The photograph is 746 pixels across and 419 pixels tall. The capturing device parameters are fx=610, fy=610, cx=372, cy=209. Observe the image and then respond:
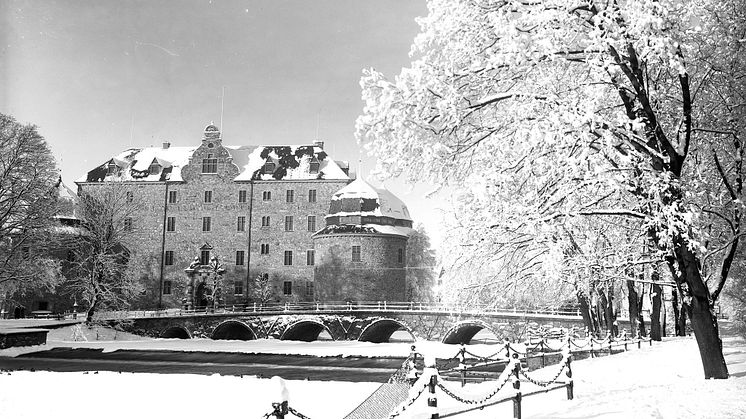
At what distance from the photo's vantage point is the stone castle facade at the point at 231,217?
181ft

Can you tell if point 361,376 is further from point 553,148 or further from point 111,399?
point 553,148

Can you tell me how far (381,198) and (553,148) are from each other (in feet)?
145

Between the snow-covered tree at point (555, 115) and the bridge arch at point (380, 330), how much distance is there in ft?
110

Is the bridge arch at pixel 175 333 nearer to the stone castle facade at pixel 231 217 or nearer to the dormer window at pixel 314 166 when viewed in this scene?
the stone castle facade at pixel 231 217

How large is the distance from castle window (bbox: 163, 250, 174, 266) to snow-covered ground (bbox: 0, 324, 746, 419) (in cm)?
3538

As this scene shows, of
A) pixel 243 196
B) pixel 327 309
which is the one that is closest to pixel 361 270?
pixel 327 309

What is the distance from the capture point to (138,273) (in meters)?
56.5

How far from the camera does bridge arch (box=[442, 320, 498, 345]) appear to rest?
131ft

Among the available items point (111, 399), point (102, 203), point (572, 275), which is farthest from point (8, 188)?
point (572, 275)

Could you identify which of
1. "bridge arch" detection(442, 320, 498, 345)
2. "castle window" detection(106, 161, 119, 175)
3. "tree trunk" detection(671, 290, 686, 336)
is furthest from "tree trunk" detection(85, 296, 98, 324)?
"tree trunk" detection(671, 290, 686, 336)

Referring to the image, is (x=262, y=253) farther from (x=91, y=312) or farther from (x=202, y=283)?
(x=91, y=312)

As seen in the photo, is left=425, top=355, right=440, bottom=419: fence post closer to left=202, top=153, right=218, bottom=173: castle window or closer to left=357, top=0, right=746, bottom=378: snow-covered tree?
left=357, top=0, right=746, bottom=378: snow-covered tree

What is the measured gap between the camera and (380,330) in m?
47.6

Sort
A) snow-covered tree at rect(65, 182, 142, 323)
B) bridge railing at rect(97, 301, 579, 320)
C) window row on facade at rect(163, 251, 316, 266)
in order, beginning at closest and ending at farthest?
snow-covered tree at rect(65, 182, 142, 323) < bridge railing at rect(97, 301, 579, 320) < window row on facade at rect(163, 251, 316, 266)
